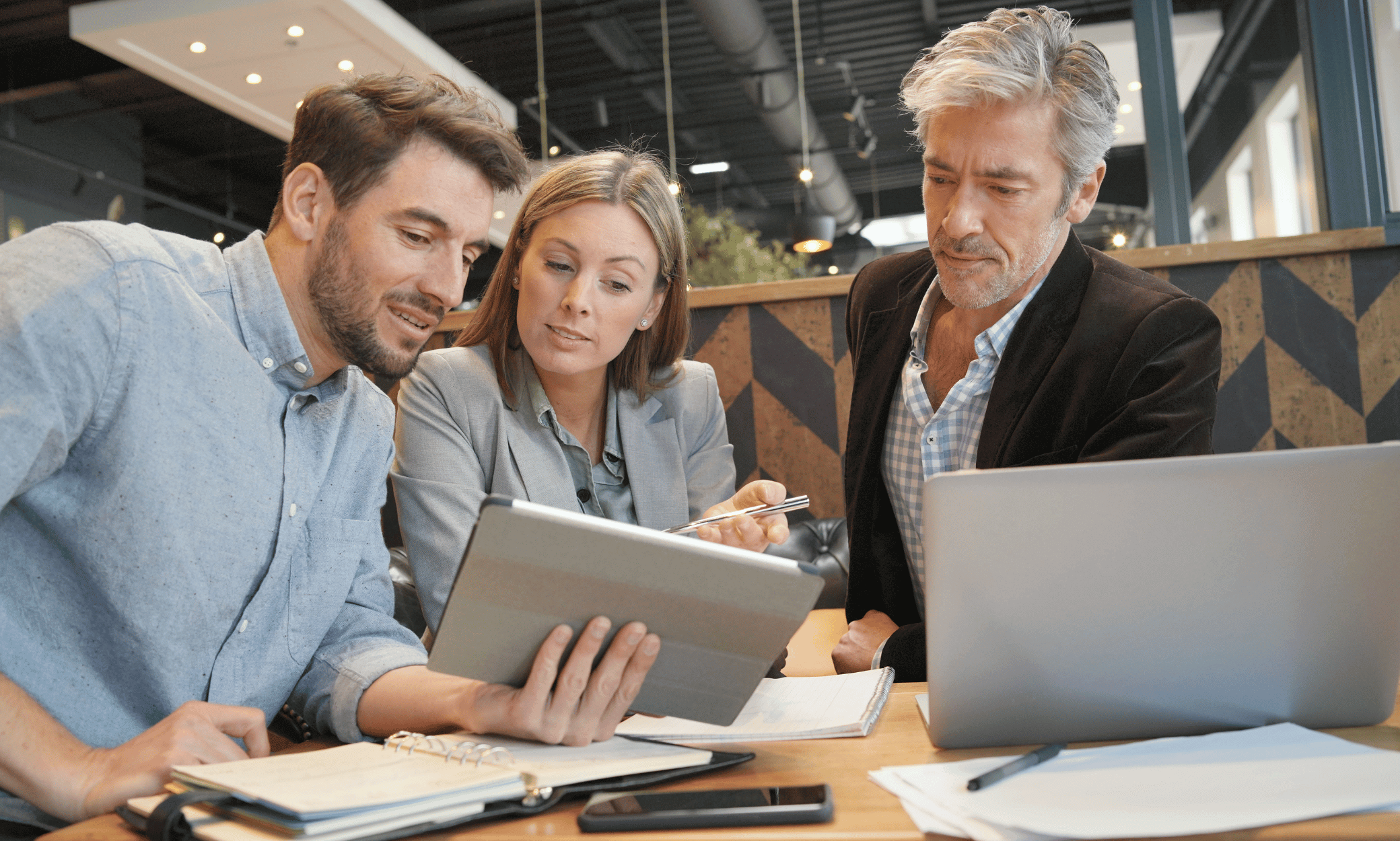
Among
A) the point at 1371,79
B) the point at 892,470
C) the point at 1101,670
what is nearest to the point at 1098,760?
the point at 1101,670

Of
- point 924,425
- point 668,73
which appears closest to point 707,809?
point 924,425

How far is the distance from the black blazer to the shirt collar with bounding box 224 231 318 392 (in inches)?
35.1

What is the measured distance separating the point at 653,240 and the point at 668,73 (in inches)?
204

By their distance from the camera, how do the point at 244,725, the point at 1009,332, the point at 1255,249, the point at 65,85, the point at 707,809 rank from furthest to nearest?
the point at 65,85 → the point at 1255,249 → the point at 1009,332 → the point at 244,725 → the point at 707,809

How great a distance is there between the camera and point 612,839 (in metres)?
0.65

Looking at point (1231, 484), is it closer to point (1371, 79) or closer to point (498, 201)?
point (498, 201)

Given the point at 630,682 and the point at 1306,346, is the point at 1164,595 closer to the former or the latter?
the point at 630,682

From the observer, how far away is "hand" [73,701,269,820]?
81 cm

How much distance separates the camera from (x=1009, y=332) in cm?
158

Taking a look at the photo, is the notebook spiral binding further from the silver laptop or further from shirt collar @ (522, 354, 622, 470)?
shirt collar @ (522, 354, 622, 470)

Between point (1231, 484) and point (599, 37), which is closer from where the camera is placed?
point (1231, 484)

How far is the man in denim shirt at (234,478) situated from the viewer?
2.91ft

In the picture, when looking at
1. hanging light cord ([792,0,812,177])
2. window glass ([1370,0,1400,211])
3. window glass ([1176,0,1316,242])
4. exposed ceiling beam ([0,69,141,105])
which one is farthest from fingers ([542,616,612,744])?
exposed ceiling beam ([0,69,141,105])

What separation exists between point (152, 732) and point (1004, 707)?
2.47ft
